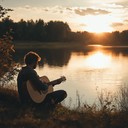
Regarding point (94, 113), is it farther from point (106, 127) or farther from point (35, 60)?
point (35, 60)

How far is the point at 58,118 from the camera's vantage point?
298 inches

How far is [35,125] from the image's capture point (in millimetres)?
6965

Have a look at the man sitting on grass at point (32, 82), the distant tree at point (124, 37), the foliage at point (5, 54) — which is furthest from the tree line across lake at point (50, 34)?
the man sitting on grass at point (32, 82)

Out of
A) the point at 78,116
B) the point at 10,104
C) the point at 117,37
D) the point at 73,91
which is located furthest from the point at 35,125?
the point at 117,37

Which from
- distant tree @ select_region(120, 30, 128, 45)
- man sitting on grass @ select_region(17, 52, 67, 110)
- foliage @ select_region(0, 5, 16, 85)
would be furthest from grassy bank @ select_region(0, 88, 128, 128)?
distant tree @ select_region(120, 30, 128, 45)

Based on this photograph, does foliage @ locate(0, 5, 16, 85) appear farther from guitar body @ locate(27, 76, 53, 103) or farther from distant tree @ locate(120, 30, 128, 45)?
distant tree @ locate(120, 30, 128, 45)

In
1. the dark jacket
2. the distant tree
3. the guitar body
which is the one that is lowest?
the distant tree

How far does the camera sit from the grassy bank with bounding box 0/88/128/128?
701cm

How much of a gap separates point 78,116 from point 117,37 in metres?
122

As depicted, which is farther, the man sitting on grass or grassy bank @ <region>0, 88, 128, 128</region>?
the man sitting on grass

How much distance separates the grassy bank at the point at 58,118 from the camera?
701 cm

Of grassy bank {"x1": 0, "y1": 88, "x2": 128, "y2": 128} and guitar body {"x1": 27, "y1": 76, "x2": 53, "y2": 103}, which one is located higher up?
guitar body {"x1": 27, "y1": 76, "x2": 53, "y2": 103}

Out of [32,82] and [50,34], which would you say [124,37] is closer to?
[50,34]

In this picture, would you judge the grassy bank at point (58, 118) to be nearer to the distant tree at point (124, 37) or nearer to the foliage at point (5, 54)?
the foliage at point (5, 54)
